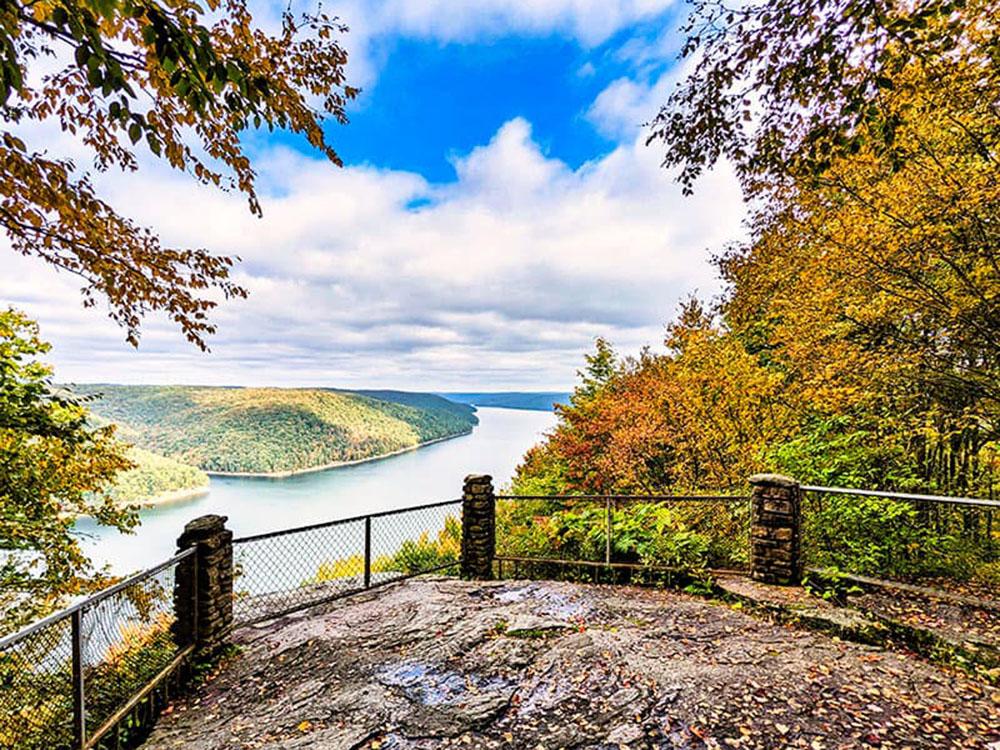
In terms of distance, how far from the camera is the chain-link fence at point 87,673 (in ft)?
9.46

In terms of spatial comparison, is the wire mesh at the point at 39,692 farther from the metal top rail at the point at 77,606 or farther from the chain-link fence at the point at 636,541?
the chain-link fence at the point at 636,541

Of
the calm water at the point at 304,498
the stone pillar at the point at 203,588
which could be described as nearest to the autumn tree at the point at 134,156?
the stone pillar at the point at 203,588

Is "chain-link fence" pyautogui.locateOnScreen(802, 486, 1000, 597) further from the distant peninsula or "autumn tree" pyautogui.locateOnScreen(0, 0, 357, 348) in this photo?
the distant peninsula

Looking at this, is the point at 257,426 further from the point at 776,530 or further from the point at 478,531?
the point at 776,530

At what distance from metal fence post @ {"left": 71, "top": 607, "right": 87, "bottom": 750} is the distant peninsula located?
177 feet

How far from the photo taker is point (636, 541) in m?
6.50

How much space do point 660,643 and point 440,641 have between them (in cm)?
200

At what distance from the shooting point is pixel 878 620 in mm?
3867

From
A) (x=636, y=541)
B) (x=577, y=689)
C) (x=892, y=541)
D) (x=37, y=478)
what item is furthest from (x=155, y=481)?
(x=892, y=541)

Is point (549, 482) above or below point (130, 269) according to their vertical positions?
below

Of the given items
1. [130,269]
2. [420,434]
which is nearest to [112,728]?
[130,269]

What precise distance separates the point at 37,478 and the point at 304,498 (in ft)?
134

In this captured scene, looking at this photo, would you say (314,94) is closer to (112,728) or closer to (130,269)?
(130,269)

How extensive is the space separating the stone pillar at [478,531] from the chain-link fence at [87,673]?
362cm
